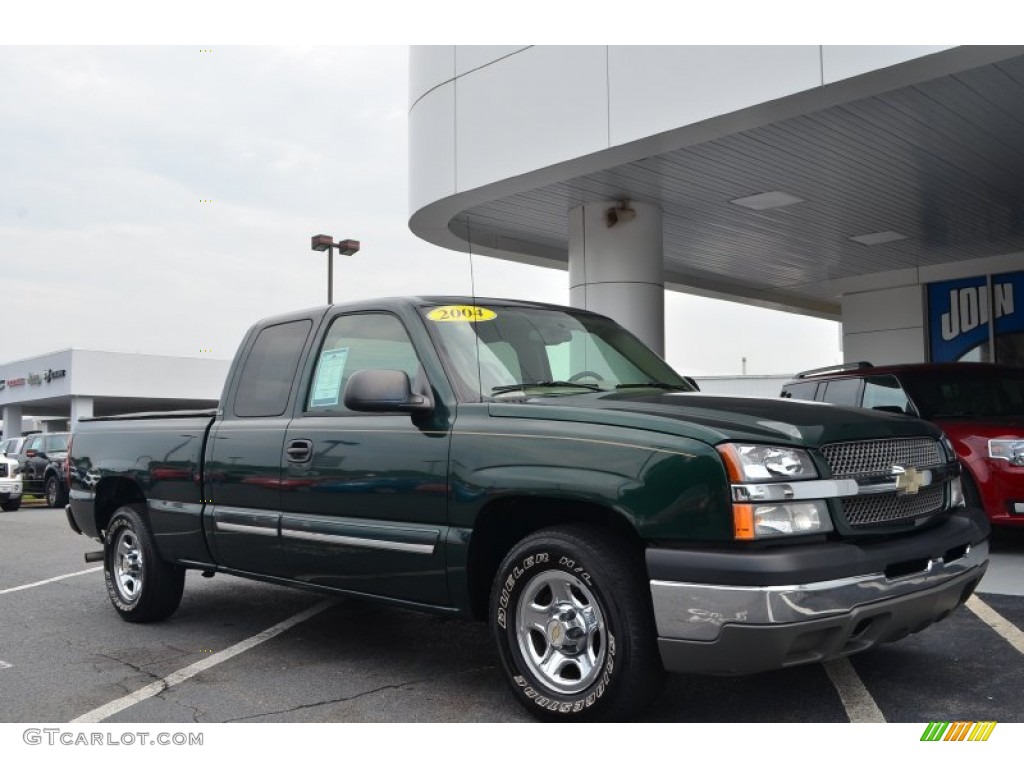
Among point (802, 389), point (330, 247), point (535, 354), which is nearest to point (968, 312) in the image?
point (802, 389)

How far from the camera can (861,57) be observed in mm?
8859

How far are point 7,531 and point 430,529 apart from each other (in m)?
11.6

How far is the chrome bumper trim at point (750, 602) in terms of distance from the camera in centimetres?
340

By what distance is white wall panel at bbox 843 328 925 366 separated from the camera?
1970cm

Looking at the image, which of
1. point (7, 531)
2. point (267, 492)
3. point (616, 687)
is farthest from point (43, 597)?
point (7, 531)

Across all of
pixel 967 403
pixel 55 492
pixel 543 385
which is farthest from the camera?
pixel 55 492

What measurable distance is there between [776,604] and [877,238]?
14979mm

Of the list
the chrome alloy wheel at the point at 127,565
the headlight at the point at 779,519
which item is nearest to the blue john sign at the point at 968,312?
the chrome alloy wheel at the point at 127,565

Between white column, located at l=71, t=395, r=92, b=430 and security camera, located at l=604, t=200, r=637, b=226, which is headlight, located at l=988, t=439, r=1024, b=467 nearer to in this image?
security camera, located at l=604, t=200, r=637, b=226

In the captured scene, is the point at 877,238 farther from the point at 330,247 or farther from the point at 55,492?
the point at 55,492

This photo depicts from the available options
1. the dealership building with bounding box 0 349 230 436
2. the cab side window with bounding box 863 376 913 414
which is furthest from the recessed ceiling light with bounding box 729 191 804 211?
the dealership building with bounding box 0 349 230 436

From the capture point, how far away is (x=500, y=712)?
13.9ft

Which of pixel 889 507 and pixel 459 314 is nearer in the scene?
pixel 889 507

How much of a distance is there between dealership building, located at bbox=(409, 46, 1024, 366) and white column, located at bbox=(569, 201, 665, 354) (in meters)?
0.02
